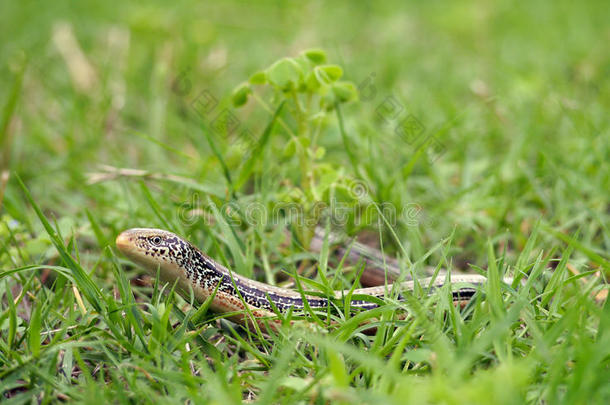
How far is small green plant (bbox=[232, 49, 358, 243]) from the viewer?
277 cm

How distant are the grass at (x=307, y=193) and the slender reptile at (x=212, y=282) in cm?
9

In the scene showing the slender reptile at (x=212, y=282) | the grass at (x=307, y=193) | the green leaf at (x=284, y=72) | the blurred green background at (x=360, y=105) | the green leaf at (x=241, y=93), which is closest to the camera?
the grass at (x=307, y=193)

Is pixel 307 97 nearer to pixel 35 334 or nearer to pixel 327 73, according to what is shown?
pixel 327 73

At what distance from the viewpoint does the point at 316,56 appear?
10.0 feet

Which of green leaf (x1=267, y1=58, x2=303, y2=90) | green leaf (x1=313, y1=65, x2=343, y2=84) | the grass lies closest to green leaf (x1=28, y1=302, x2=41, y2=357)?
the grass

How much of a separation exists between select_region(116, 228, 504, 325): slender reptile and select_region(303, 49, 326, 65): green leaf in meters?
1.26

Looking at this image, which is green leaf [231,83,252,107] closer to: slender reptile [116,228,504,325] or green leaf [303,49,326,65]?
green leaf [303,49,326,65]

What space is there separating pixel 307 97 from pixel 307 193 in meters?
0.54

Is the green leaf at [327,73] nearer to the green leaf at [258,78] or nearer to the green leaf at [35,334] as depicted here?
the green leaf at [258,78]

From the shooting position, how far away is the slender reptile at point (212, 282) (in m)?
2.47

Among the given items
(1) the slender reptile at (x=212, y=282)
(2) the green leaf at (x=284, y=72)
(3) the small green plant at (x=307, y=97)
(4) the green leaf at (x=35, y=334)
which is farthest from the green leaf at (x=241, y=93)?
(4) the green leaf at (x=35, y=334)

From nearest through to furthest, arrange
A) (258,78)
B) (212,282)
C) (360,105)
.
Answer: (212,282)
(258,78)
(360,105)

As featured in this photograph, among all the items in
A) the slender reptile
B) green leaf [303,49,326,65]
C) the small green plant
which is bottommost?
the slender reptile

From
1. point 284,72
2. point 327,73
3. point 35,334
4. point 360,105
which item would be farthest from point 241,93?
point 360,105
